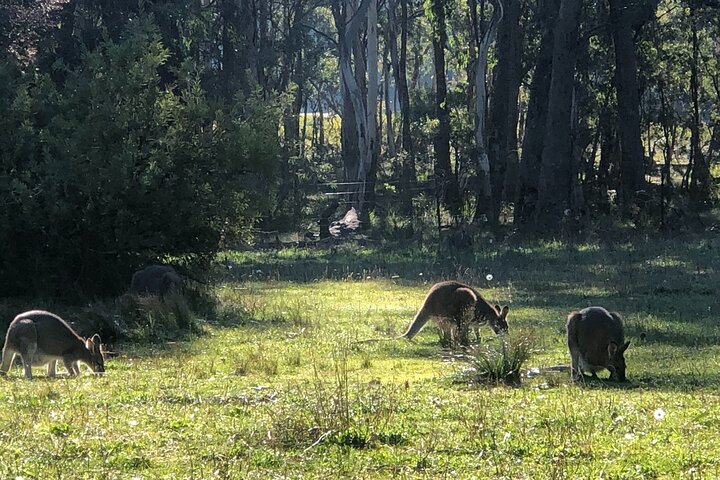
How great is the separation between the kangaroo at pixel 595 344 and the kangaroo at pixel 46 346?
5337 millimetres

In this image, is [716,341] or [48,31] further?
[48,31]

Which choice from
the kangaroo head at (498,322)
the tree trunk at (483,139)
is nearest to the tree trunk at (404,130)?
the tree trunk at (483,139)

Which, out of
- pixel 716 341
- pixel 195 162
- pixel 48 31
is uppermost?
pixel 48 31

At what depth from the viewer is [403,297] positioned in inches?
832

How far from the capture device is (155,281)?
750 inches

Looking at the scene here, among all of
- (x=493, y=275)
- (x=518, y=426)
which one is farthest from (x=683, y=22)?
(x=518, y=426)

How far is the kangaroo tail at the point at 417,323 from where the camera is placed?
1558 centimetres

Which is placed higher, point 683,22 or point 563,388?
point 683,22

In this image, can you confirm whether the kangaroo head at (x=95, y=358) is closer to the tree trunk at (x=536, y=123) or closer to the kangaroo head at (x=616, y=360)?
the kangaroo head at (x=616, y=360)

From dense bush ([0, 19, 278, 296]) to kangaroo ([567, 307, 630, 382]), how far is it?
9561 mm

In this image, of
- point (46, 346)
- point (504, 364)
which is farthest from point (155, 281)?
point (504, 364)

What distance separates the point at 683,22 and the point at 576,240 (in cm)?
1844

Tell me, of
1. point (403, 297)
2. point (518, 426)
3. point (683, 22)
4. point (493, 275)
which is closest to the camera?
point (518, 426)

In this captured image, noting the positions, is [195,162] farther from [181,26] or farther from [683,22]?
[683,22]
